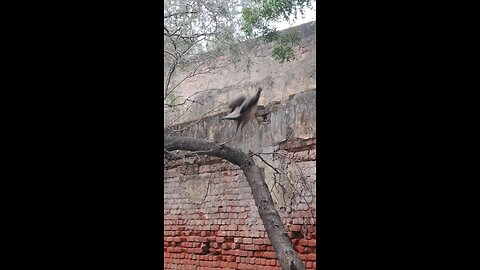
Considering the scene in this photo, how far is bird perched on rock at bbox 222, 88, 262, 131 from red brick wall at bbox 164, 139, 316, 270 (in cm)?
33

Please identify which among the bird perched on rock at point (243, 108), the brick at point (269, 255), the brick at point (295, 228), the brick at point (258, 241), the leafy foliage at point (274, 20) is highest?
the leafy foliage at point (274, 20)

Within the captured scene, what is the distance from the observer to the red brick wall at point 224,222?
418 centimetres

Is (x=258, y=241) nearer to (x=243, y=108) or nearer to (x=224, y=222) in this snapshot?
(x=224, y=222)

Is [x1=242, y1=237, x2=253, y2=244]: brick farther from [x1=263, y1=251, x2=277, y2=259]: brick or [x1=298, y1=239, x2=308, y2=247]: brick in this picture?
[x1=298, y1=239, x2=308, y2=247]: brick

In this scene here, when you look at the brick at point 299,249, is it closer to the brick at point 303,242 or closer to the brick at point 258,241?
the brick at point 303,242

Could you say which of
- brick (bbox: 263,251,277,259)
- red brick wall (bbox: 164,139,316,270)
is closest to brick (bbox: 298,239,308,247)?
red brick wall (bbox: 164,139,316,270)

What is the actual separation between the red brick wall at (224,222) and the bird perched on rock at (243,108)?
0.33 meters

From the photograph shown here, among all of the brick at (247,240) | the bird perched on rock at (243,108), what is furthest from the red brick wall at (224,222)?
the bird perched on rock at (243,108)

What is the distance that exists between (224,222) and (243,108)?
807 mm
